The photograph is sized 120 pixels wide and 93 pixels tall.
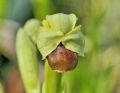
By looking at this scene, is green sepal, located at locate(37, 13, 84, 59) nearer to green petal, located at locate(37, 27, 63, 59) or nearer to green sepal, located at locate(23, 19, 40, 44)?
green petal, located at locate(37, 27, 63, 59)

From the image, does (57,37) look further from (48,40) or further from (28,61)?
(28,61)

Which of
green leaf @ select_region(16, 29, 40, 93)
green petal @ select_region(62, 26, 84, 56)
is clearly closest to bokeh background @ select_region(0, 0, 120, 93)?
green leaf @ select_region(16, 29, 40, 93)

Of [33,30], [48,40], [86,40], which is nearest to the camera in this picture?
[48,40]

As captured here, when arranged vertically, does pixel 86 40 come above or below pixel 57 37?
below

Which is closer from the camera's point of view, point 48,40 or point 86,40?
point 48,40

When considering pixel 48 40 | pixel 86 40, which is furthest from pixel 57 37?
pixel 86 40

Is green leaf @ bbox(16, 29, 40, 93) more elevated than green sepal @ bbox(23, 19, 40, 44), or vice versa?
green sepal @ bbox(23, 19, 40, 44)

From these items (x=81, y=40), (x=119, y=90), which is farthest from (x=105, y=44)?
(x=81, y=40)

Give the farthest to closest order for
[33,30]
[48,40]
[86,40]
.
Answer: [86,40] → [33,30] → [48,40]
